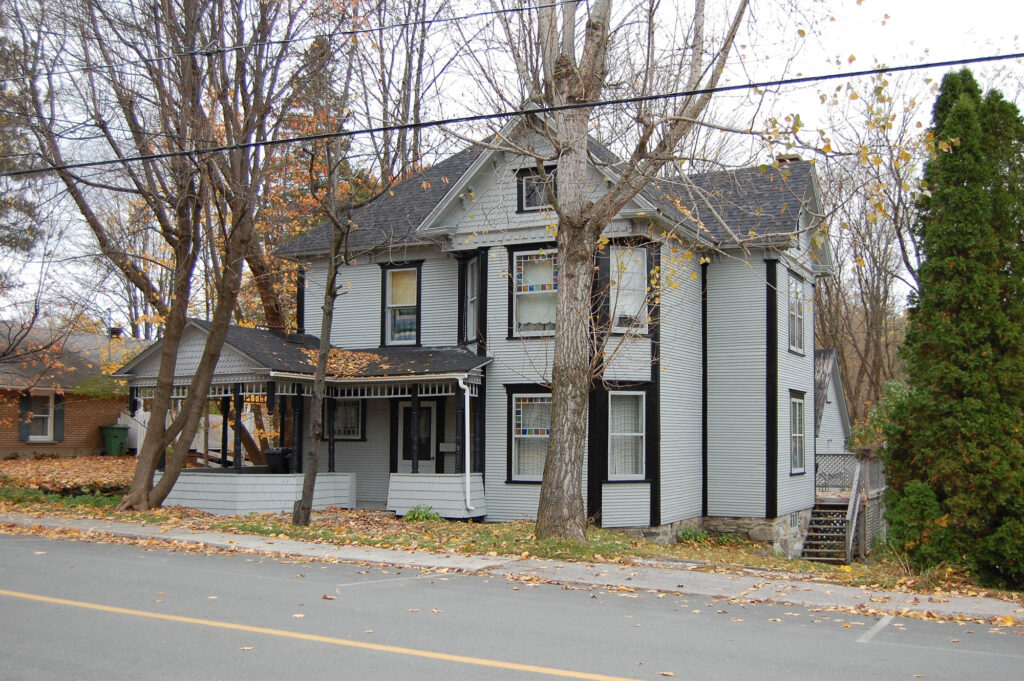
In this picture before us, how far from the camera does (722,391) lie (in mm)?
21578

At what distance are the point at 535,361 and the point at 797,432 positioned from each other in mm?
7541

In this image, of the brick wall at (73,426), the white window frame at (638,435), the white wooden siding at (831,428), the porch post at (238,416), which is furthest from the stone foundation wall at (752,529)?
the brick wall at (73,426)

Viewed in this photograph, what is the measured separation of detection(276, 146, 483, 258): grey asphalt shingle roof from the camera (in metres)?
22.4

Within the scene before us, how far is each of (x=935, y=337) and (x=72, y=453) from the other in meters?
33.5

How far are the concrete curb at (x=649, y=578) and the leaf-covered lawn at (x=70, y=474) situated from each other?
862 centimetres

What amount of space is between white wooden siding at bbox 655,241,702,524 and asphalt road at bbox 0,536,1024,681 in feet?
30.2

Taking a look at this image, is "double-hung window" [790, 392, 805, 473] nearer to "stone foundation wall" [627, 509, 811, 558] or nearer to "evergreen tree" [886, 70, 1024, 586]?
"stone foundation wall" [627, 509, 811, 558]

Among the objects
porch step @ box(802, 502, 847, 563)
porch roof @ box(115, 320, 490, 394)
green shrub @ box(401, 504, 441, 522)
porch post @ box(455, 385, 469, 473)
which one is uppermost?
porch roof @ box(115, 320, 490, 394)

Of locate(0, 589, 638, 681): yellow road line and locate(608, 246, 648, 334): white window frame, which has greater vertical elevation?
locate(608, 246, 648, 334): white window frame

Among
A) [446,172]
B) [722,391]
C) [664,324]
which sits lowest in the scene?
[722,391]

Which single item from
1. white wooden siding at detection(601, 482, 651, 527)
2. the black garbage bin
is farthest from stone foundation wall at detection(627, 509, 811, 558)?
the black garbage bin

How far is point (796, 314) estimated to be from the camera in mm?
23625

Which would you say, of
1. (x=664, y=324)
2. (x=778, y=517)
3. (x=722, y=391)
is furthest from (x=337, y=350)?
(x=778, y=517)

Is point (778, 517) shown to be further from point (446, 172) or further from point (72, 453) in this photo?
point (72, 453)
